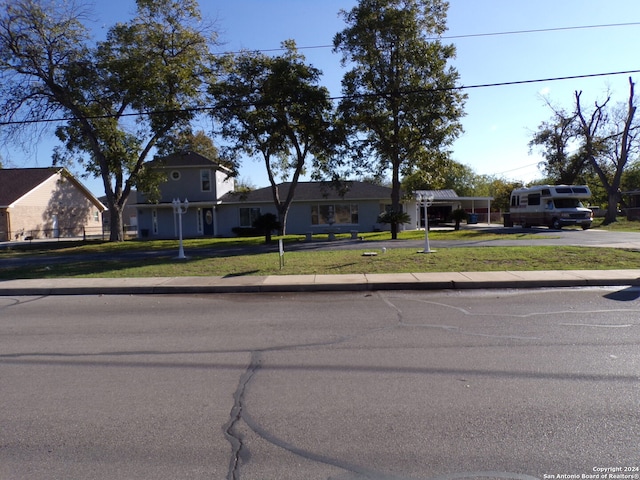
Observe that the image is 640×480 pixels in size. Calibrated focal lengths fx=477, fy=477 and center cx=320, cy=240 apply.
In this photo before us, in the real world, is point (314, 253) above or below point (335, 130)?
below

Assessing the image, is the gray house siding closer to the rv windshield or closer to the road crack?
the rv windshield

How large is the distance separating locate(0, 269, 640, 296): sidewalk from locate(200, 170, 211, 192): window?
22.8 m

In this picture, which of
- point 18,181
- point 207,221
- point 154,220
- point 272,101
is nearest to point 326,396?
point 272,101

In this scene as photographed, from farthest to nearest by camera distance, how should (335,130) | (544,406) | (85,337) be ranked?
(335,130), (85,337), (544,406)

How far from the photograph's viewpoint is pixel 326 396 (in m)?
4.78

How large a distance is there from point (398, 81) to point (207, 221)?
17.7 metres

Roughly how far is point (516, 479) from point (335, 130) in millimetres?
26643

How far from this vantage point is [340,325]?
8016 millimetres

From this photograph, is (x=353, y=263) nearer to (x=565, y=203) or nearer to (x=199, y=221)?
(x=199, y=221)

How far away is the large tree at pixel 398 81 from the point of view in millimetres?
27797

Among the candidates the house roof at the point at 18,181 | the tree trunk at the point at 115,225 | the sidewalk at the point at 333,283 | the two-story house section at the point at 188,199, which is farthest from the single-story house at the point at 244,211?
the sidewalk at the point at 333,283

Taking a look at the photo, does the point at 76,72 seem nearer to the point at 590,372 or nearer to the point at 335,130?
the point at 335,130

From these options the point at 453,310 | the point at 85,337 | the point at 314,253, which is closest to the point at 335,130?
the point at 314,253

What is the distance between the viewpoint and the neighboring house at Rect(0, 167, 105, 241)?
1630 inches
